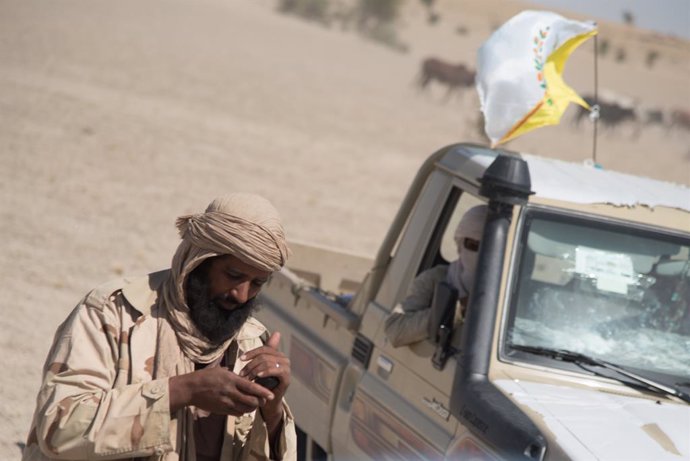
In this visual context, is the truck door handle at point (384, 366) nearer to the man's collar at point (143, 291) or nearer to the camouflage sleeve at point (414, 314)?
the camouflage sleeve at point (414, 314)

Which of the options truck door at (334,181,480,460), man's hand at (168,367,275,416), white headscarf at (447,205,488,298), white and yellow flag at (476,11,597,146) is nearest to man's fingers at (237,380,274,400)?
man's hand at (168,367,275,416)

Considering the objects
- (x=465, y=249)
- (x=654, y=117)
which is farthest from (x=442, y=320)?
(x=654, y=117)

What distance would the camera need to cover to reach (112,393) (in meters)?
2.68

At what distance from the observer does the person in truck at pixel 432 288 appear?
4.60 m

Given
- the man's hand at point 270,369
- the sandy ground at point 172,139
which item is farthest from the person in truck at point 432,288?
the sandy ground at point 172,139

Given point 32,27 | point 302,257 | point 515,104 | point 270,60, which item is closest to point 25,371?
point 302,257

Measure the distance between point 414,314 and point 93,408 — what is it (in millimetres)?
2181

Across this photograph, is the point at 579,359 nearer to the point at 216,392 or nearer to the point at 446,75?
the point at 216,392

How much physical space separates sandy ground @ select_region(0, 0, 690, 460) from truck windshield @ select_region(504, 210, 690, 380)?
2721 mm

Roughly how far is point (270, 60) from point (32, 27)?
24.2ft

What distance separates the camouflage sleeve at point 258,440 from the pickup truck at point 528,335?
89 centimetres

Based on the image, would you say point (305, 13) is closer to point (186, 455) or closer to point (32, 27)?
point (32, 27)

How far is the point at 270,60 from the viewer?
35.0 m

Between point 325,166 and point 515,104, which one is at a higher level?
point 515,104
